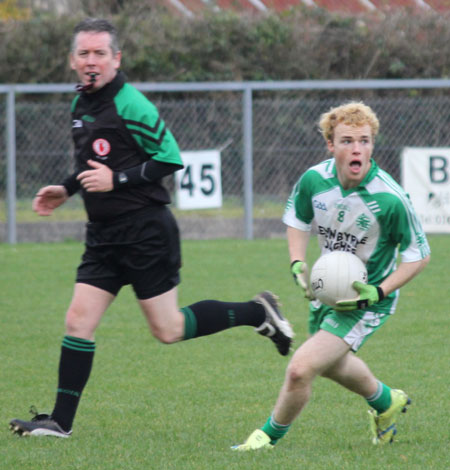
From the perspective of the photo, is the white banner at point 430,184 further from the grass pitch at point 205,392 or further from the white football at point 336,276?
the white football at point 336,276

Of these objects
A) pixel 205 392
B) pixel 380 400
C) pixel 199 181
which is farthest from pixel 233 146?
pixel 380 400

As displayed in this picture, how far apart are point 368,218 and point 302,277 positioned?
40 cm

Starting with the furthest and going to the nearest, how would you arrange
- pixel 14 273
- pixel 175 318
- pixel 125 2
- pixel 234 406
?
pixel 125 2 → pixel 14 273 → pixel 234 406 → pixel 175 318

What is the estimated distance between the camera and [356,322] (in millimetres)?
4656

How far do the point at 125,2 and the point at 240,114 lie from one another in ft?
14.6

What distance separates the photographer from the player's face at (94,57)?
4832 mm

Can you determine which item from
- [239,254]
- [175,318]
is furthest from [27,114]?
[175,318]

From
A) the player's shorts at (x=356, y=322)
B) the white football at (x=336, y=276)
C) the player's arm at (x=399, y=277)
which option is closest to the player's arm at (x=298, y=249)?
the white football at (x=336, y=276)

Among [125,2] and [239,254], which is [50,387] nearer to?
[239,254]

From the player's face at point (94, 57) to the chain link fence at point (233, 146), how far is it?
9.54 m

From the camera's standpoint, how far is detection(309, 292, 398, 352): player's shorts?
15.2 feet

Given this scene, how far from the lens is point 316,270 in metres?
4.66

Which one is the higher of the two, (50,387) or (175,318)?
(175,318)

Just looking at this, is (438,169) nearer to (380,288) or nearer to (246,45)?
(246,45)
